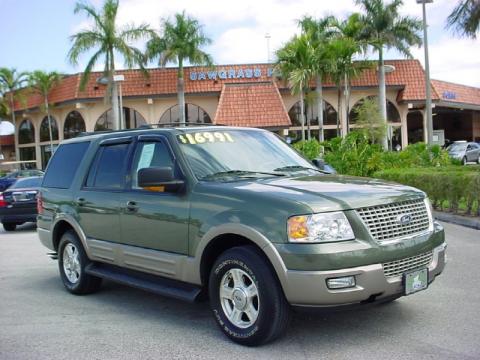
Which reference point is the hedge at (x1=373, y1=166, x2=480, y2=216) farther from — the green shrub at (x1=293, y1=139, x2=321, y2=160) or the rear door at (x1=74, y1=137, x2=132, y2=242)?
the green shrub at (x1=293, y1=139, x2=321, y2=160)

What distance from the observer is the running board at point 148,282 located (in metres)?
5.11

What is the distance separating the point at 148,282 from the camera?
18.4 ft

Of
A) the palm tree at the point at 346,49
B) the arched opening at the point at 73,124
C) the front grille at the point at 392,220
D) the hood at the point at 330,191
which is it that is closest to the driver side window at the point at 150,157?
the hood at the point at 330,191

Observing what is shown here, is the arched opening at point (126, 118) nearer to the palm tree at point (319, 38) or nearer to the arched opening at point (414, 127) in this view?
the palm tree at point (319, 38)

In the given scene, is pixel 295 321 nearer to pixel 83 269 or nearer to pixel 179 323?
pixel 179 323

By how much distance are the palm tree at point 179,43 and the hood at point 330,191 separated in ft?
96.0

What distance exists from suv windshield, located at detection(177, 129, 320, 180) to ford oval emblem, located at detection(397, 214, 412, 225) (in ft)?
4.28

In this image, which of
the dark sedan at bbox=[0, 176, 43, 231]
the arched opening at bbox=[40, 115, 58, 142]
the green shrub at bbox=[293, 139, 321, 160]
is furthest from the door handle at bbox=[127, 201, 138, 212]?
the arched opening at bbox=[40, 115, 58, 142]

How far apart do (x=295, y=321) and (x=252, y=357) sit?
3.22 ft

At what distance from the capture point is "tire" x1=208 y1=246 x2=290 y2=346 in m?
4.42

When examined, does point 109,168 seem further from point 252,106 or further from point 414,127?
point 414,127

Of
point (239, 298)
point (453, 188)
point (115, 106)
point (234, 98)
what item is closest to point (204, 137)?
point (239, 298)

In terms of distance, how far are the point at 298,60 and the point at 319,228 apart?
97.0ft

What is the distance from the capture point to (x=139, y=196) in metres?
5.68
